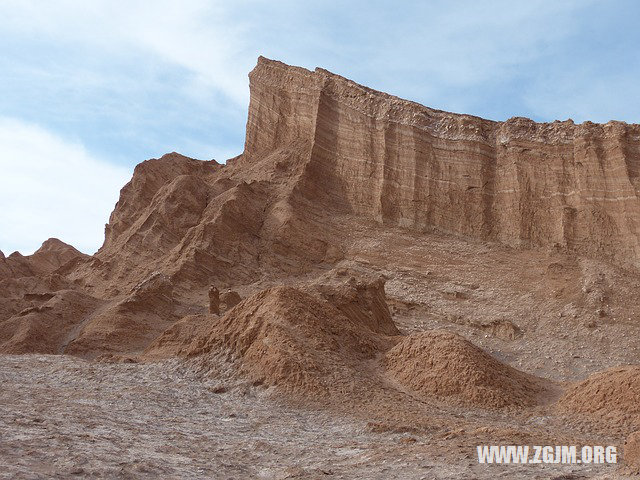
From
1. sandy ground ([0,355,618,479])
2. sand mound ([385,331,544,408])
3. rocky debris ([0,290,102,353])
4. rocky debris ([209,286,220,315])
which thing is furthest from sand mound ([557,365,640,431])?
rocky debris ([0,290,102,353])

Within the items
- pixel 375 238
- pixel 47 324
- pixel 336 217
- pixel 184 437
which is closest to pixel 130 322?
pixel 47 324

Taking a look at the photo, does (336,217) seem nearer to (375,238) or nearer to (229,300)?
(375,238)

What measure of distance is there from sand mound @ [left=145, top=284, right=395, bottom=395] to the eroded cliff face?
72.6 feet

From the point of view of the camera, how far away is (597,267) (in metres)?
37.7

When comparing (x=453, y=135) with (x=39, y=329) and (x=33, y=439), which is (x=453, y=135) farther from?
(x=33, y=439)

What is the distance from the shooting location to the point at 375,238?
40.9m

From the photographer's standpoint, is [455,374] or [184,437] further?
[455,374]

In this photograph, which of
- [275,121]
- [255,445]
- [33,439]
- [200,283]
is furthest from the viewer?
[275,121]

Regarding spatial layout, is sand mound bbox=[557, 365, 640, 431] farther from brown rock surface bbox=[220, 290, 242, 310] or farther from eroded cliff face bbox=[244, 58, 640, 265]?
eroded cliff face bbox=[244, 58, 640, 265]

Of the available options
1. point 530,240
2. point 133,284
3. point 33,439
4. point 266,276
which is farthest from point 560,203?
point 33,439

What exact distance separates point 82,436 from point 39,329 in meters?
19.4

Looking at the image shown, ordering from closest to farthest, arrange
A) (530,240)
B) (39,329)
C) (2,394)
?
(2,394) < (39,329) < (530,240)

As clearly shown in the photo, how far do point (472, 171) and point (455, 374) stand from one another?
27.0m

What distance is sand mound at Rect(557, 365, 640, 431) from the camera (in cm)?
1512
